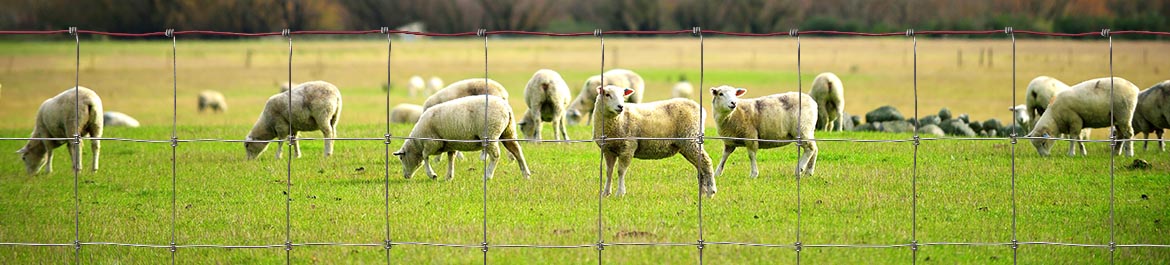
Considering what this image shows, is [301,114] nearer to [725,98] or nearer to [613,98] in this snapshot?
[725,98]

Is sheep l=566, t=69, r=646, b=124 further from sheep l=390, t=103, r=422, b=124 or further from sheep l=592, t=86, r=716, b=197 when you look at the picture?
sheep l=592, t=86, r=716, b=197

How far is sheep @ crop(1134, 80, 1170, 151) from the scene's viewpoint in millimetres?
17516

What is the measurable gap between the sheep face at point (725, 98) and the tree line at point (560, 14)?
5790 centimetres

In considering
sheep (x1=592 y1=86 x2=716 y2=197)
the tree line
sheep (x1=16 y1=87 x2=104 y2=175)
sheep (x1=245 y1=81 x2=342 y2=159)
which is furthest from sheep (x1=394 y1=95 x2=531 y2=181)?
the tree line

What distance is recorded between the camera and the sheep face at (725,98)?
1370cm

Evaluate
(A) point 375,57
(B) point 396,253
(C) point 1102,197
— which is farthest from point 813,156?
(A) point 375,57

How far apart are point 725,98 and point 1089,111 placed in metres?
6.27

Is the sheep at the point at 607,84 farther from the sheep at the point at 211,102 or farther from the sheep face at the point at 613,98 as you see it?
the sheep at the point at 211,102

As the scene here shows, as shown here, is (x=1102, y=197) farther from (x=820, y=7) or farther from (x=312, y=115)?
(x=820, y=7)

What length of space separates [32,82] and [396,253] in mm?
46075

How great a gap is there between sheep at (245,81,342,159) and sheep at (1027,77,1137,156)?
9.14 meters

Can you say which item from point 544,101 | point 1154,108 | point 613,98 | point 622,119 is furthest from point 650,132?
point 1154,108

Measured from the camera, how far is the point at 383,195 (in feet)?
45.9

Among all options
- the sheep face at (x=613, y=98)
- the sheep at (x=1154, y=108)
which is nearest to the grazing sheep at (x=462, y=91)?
the sheep face at (x=613, y=98)
